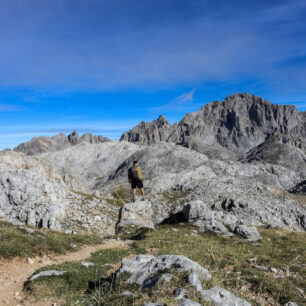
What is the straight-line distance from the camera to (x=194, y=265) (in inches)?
315

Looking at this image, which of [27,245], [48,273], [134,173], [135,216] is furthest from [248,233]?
[27,245]

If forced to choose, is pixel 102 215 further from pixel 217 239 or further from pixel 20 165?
pixel 20 165

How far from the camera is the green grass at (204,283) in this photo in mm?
6930

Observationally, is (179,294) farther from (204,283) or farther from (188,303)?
(204,283)

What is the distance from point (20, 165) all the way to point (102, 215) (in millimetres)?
29379

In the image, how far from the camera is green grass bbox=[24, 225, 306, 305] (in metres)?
6.93

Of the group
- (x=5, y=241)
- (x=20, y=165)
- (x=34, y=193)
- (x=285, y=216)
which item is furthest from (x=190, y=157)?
(x=5, y=241)

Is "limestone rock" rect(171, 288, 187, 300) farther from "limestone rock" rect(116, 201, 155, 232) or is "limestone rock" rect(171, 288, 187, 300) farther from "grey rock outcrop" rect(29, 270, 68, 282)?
"limestone rock" rect(116, 201, 155, 232)

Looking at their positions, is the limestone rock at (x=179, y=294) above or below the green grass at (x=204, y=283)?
above

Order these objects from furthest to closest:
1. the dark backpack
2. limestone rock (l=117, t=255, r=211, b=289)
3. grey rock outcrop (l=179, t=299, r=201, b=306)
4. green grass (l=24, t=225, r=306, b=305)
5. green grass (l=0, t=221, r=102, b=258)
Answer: the dark backpack < green grass (l=0, t=221, r=102, b=258) < limestone rock (l=117, t=255, r=211, b=289) < green grass (l=24, t=225, r=306, b=305) < grey rock outcrop (l=179, t=299, r=201, b=306)

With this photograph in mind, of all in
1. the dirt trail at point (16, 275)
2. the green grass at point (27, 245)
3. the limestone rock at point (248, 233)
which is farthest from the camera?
the limestone rock at point (248, 233)

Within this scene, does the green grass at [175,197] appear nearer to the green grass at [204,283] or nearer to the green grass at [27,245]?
the green grass at [204,283]

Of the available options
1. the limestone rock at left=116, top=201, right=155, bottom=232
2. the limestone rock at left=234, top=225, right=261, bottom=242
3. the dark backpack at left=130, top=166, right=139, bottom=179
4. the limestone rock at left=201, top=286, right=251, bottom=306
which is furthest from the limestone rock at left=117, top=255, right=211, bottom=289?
the limestone rock at left=116, top=201, right=155, bottom=232

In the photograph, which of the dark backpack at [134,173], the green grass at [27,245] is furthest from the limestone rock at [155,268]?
the dark backpack at [134,173]
